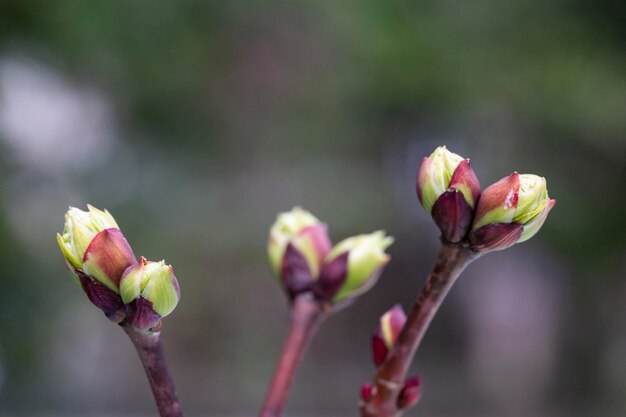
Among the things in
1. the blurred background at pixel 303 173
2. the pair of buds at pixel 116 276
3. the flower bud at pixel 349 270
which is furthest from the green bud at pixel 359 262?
the blurred background at pixel 303 173

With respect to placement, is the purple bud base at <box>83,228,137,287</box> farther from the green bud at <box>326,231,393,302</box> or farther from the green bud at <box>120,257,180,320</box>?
the green bud at <box>326,231,393,302</box>

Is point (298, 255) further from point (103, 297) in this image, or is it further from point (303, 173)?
point (303, 173)

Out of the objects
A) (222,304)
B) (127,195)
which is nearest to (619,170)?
(222,304)

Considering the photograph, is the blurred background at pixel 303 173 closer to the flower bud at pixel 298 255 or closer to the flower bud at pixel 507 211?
the flower bud at pixel 298 255

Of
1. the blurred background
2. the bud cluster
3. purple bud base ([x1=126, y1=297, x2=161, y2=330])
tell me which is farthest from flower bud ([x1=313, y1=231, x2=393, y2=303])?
the blurred background

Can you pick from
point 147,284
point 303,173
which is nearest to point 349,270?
point 147,284

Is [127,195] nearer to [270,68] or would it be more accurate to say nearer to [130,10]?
[130,10]

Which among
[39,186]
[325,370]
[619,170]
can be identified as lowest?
[39,186]
